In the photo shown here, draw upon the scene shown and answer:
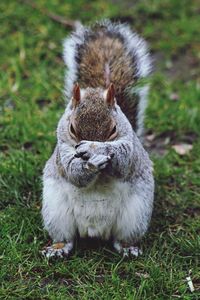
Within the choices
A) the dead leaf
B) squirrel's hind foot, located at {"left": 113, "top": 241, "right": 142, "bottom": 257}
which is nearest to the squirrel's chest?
squirrel's hind foot, located at {"left": 113, "top": 241, "right": 142, "bottom": 257}

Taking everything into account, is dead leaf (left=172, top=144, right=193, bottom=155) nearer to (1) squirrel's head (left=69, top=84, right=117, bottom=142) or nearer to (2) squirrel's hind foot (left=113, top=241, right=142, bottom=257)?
(2) squirrel's hind foot (left=113, top=241, right=142, bottom=257)

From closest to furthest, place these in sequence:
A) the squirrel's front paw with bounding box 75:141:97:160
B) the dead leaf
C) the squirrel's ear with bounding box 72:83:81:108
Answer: the squirrel's front paw with bounding box 75:141:97:160, the squirrel's ear with bounding box 72:83:81:108, the dead leaf

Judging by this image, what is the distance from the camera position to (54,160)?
290 centimetres

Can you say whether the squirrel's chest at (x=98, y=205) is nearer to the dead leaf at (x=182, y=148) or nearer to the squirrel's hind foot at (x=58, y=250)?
the squirrel's hind foot at (x=58, y=250)

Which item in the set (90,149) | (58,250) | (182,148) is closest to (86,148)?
(90,149)

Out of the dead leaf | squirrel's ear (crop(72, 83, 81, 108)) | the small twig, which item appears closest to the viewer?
squirrel's ear (crop(72, 83, 81, 108))

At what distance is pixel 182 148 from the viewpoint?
150 inches

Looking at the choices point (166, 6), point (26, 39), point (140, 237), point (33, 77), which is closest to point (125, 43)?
point (140, 237)

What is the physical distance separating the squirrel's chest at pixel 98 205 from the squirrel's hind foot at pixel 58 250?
0.14 m

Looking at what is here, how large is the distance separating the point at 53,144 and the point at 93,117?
1.14 m

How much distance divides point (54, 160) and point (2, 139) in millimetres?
909

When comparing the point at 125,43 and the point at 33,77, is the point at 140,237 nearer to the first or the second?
the point at 125,43

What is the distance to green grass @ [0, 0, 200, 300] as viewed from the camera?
2736 mm

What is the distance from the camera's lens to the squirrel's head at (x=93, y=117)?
8.38 feet
